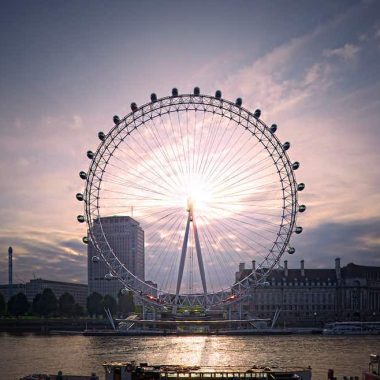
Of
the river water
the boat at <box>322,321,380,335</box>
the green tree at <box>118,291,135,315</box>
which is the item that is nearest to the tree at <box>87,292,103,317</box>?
the green tree at <box>118,291,135,315</box>

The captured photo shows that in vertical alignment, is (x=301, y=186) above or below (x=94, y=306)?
above

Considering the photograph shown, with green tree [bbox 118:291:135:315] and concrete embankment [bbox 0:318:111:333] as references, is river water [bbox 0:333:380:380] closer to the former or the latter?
concrete embankment [bbox 0:318:111:333]

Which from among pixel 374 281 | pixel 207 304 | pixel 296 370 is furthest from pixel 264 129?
pixel 374 281

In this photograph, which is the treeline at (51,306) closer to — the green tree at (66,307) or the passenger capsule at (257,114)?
the green tree at (66,307)

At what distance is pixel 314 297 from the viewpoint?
6614 inches

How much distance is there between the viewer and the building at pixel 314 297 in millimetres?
167250

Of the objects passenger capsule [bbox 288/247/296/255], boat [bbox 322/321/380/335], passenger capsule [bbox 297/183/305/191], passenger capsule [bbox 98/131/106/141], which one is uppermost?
passenger capsule [bbox 98/131/106/141]

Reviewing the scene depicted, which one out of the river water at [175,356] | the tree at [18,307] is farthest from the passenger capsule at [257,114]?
the tree at [18,307]

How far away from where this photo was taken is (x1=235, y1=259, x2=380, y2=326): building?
16725cm

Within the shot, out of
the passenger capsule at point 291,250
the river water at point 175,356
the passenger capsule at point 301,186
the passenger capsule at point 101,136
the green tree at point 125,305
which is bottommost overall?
the green tree at point 125,305

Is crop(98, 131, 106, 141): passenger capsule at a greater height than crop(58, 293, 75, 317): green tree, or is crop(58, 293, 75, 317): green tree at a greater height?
crop(98, 131, 106, 141): passenger capsule

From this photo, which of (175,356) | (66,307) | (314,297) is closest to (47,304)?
(66,307)

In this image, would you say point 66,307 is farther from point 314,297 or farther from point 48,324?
point 314,297

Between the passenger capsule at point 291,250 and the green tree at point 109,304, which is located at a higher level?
the passenger capsule at point 291,250
